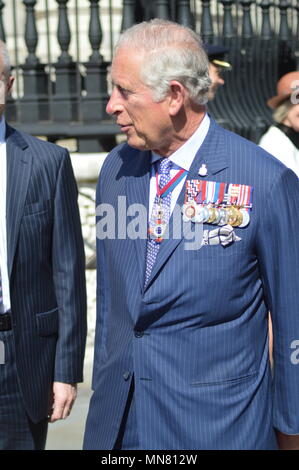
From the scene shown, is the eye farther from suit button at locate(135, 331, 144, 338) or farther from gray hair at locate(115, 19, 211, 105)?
suit button at locate(135, 331, 144, 338)

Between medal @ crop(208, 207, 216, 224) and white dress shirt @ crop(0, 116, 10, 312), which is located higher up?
medal @ crop(208, 207, 216, 224)

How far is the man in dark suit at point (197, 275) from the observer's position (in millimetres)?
2998

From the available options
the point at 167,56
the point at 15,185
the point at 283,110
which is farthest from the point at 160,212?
the point at 283,110

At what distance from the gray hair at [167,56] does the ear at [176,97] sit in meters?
0.02

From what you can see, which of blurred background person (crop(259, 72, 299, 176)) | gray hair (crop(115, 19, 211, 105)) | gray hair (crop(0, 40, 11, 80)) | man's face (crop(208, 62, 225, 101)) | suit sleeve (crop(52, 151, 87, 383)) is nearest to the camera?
gray hair (crop(115, 19, 211, 105))

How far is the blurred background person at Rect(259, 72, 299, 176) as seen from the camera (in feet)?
16.8

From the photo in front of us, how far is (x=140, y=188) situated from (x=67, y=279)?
0.66 m

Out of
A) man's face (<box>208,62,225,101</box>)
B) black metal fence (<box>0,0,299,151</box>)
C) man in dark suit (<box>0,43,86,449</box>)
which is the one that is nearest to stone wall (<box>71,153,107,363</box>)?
black metal fence (<box>0,0,299,151</box>)

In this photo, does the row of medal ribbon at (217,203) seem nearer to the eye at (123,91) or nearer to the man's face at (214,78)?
the eye at (123,91)

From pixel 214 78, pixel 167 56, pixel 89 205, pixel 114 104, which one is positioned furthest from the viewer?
pixel 89 205

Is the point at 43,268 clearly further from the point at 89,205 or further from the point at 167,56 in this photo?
the point at 89,205

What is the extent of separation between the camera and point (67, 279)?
3.73 meters

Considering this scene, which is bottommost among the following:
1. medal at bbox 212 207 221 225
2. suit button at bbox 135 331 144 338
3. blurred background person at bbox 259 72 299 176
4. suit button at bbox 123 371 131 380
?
suit button at bbox 123 371 131 380

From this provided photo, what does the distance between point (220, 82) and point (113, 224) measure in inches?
93.8
